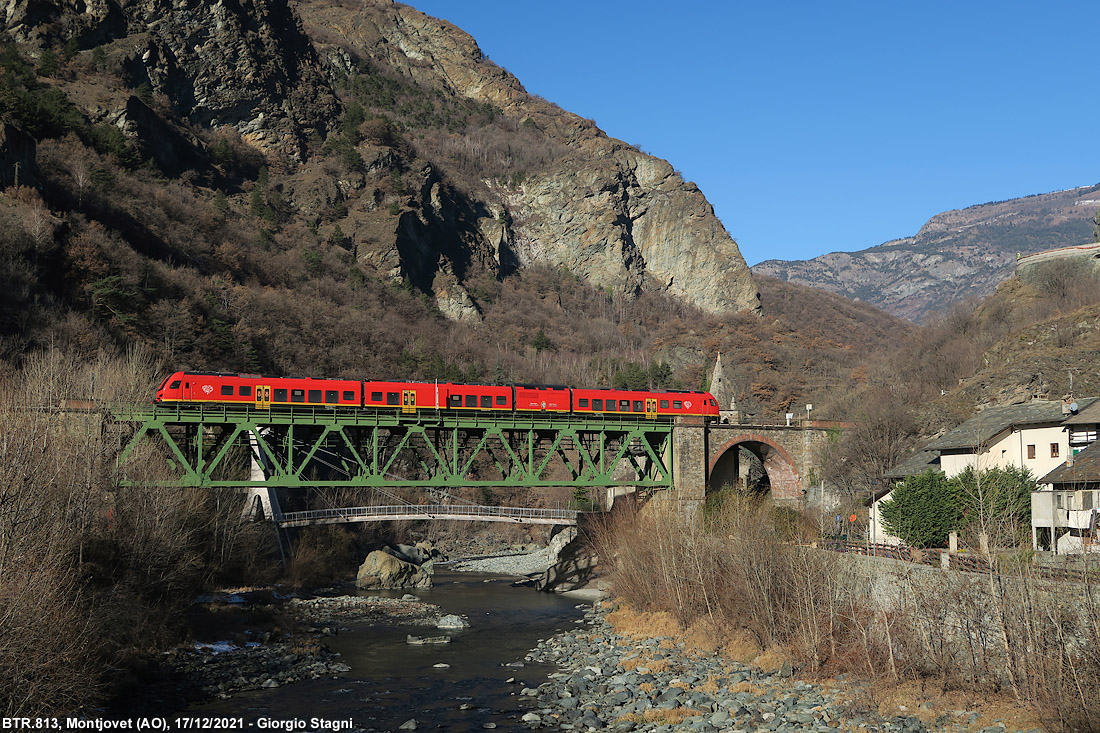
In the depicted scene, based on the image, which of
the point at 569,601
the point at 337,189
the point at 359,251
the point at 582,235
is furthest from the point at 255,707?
the point at 582,235

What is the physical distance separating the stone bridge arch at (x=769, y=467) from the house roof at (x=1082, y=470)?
23155 mm

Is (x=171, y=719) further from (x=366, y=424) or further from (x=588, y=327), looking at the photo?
(x=588, y=327)

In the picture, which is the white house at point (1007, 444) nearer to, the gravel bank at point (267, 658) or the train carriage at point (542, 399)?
the train carriage at point (542, 399)

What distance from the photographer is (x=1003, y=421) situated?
43031 millimetres

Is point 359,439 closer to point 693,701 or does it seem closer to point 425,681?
point 425,681

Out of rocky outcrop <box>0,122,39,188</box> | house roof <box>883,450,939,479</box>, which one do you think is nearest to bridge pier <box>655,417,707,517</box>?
house roof <box>883,450,939,479</box>

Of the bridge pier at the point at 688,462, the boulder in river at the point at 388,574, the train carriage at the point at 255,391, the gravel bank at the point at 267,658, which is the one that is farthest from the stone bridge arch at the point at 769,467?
the train carriage at the point at 255,391

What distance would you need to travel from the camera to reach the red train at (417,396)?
1740 inches

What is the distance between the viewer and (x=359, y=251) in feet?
422

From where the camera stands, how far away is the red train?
44.2 metres

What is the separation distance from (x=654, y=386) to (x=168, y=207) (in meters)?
62.4

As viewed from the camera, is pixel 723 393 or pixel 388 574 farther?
pixel 723 393

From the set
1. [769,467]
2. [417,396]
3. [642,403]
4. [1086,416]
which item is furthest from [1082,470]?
[417,396]

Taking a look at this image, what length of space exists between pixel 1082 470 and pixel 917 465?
43.5 ft
